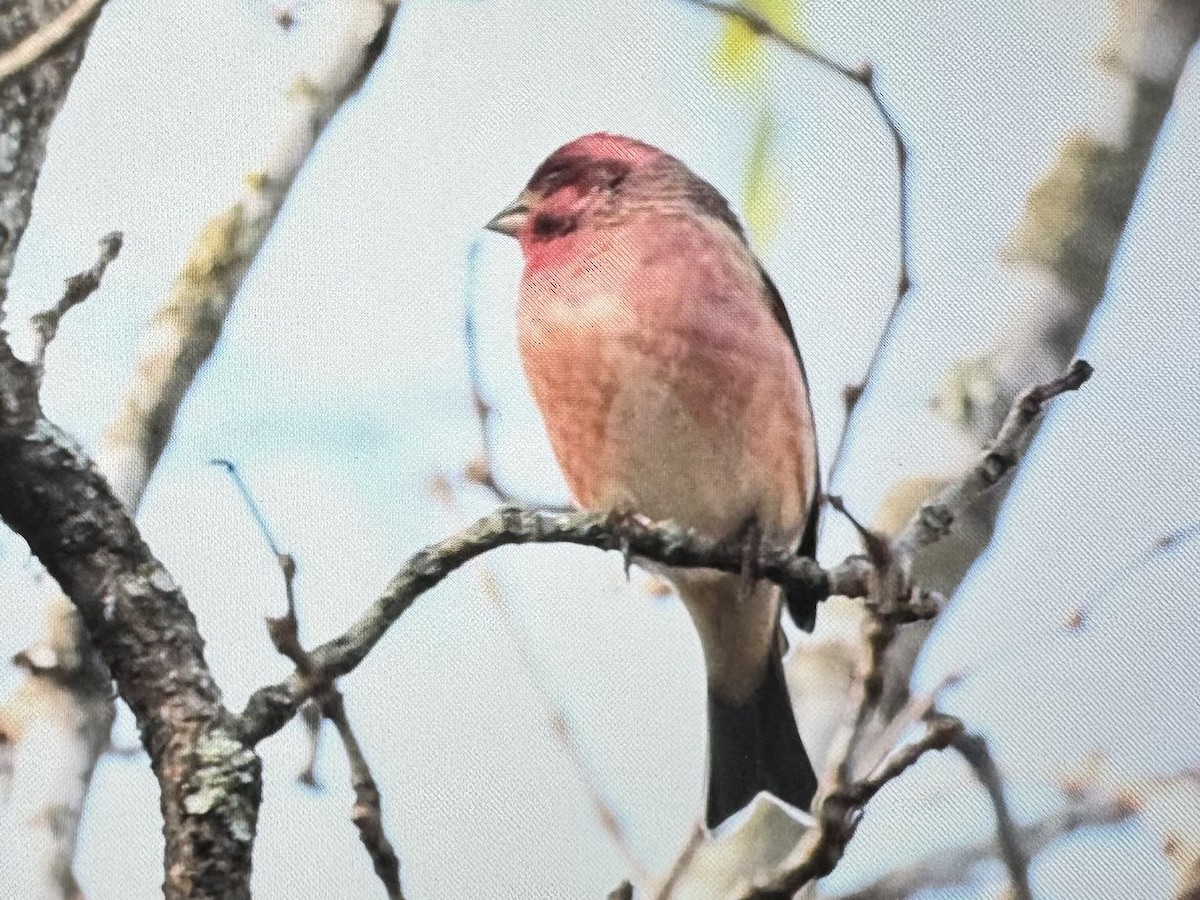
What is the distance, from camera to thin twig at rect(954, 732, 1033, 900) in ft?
3.97

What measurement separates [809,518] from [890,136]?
30cm

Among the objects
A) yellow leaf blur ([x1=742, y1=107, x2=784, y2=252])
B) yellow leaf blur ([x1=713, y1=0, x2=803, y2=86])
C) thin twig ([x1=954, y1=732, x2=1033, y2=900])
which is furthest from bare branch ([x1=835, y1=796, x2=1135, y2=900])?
yellow leaf blur ([x1=713, y1=0, x2=803, y2=86])

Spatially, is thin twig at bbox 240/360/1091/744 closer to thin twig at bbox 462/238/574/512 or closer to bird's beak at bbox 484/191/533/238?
thin twig at bbox 462/238/574/512

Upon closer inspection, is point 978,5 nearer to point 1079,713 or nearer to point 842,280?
point 842,280

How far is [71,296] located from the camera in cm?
124

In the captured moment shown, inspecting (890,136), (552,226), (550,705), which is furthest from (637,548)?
(890,136)

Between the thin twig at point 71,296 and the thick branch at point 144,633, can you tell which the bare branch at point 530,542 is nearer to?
the thick branch at point 144,633

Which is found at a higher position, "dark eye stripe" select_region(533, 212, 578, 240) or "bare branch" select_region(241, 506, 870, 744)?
"dark eye stripe" select_region(533, 212, 578, 240)

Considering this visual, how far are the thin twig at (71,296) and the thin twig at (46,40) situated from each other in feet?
0.46

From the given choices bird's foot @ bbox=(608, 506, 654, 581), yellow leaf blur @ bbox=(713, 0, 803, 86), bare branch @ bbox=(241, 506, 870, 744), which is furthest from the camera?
yellow leaf blur @ bbox=(713, 0, 803, 86)

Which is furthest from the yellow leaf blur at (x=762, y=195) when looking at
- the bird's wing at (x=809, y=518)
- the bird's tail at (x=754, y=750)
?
the bird's tail at (x=754, y=750)

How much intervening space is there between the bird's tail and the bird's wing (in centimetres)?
3

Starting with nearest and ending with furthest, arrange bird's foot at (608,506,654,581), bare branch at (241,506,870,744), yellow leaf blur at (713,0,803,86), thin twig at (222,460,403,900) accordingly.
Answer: thin twig at (222,460,403,900) → bare branch at (241,506,870,744) → bird's foot at (608,506,654,581) → yellow leaf blur at (713,0,803,86)

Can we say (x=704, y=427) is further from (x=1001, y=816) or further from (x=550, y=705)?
(x=1001, y=816)
